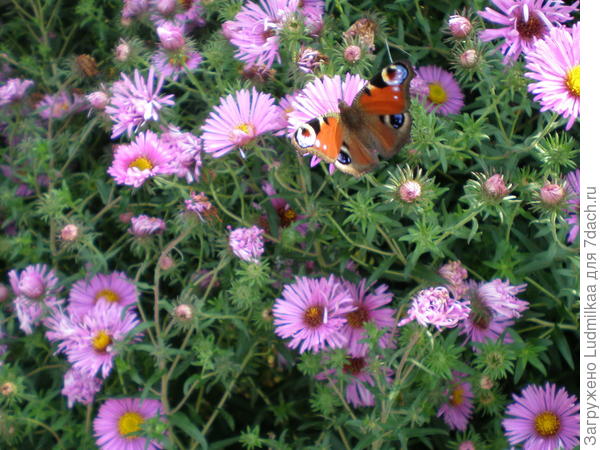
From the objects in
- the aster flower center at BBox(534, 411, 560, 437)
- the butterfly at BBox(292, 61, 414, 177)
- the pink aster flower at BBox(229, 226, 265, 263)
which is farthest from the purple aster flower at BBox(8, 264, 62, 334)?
the aster flower center at BBox(534, 411, 560, 437)

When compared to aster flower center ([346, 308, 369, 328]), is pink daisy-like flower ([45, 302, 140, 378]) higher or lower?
lower

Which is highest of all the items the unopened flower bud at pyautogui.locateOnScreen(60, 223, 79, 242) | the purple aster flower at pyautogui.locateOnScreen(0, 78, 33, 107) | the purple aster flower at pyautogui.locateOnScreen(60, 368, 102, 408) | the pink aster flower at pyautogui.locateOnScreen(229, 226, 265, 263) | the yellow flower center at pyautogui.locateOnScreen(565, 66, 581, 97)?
the yellow flower center at pyautogui.locateOnScreen(565, 66, 581, 97)

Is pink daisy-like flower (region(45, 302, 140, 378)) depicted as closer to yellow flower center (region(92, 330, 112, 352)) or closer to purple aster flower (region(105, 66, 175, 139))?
yellow flower center (region(92, 330, 112, 352))

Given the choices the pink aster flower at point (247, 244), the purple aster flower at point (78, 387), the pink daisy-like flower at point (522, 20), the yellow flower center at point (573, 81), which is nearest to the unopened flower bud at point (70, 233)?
the purple aster flower at point (78, 387)

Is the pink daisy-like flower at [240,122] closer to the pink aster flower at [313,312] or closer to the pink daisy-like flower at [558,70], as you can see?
the pink aster flower at [313,312]

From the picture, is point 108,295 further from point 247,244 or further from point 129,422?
point 247,244

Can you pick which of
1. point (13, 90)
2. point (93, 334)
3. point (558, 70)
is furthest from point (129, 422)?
point (558, 70)

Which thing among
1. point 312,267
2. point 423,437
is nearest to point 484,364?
point 423,437
